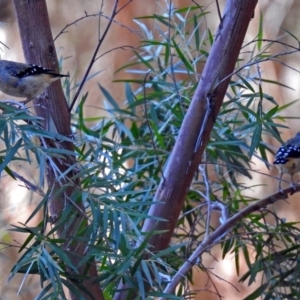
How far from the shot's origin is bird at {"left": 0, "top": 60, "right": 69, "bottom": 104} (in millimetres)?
1327

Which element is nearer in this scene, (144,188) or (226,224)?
(226,224)

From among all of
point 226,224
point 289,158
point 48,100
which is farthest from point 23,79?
point 289,158

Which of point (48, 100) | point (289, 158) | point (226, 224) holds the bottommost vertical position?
point (226, 224)

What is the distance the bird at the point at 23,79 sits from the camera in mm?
1327

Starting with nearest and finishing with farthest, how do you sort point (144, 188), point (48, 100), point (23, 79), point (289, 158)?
point (48, 100) → point (23, 79) → point (144, 188) → point (289, 158)

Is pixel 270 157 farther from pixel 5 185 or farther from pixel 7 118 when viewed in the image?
pixel 7 118

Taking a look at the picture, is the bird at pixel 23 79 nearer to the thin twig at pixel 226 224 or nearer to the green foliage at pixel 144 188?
the green foliage at pixel 144 188

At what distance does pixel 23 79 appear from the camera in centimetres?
160

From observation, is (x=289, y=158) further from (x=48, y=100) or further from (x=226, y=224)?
(x=48, y=100)

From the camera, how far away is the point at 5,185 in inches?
113

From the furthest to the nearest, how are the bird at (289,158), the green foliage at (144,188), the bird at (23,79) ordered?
the bird at (289,158)
the bird at (23,79)
the green foliage at (144,188)

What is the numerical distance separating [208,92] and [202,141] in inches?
4.4


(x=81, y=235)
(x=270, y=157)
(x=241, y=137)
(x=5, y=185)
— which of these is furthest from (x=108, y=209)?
(x=270, y=157)

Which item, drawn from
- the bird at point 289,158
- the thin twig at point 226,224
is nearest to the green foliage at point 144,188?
the thin twig at point 226,224
